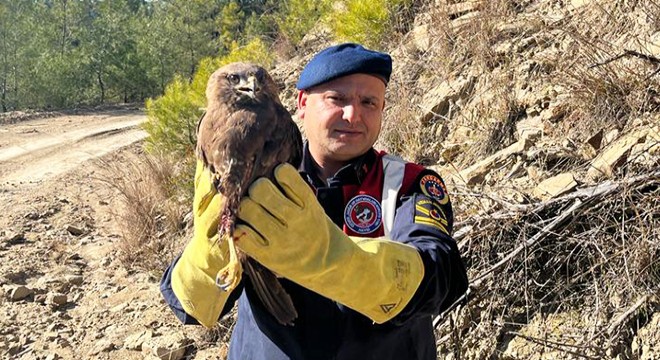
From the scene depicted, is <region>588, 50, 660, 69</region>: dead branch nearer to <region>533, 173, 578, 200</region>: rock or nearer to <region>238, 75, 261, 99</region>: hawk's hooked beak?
<region>533, 173, 578, 200</region>: rock

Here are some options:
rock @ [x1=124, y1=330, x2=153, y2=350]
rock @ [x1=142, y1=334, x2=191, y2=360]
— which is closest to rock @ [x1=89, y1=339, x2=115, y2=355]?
rock @ [x1=124, y1=330, x2=153, y2=350]

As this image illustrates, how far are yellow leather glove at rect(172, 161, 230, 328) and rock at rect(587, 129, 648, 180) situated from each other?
215cm

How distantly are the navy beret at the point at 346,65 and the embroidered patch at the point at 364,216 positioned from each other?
452 millimetres

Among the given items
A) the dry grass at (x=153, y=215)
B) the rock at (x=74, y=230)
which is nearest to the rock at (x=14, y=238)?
the rock at (x=74, y=230)

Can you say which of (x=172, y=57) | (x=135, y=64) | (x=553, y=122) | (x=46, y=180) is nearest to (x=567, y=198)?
(x=553, y=122)

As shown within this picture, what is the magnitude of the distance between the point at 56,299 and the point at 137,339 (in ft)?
4.10

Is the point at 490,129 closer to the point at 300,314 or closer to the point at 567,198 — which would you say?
the point at 567,198

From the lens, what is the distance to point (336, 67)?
208cm

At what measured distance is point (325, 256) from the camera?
1.68m

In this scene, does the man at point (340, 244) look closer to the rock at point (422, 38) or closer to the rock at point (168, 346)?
the rock at point (168, 346)

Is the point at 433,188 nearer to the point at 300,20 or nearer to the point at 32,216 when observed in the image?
the point at 32,216

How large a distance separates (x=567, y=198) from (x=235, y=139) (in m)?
1.90

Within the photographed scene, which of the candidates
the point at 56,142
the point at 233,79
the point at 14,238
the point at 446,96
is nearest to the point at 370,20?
the point at 446,96

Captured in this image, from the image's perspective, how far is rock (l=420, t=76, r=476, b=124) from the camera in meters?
4.71
